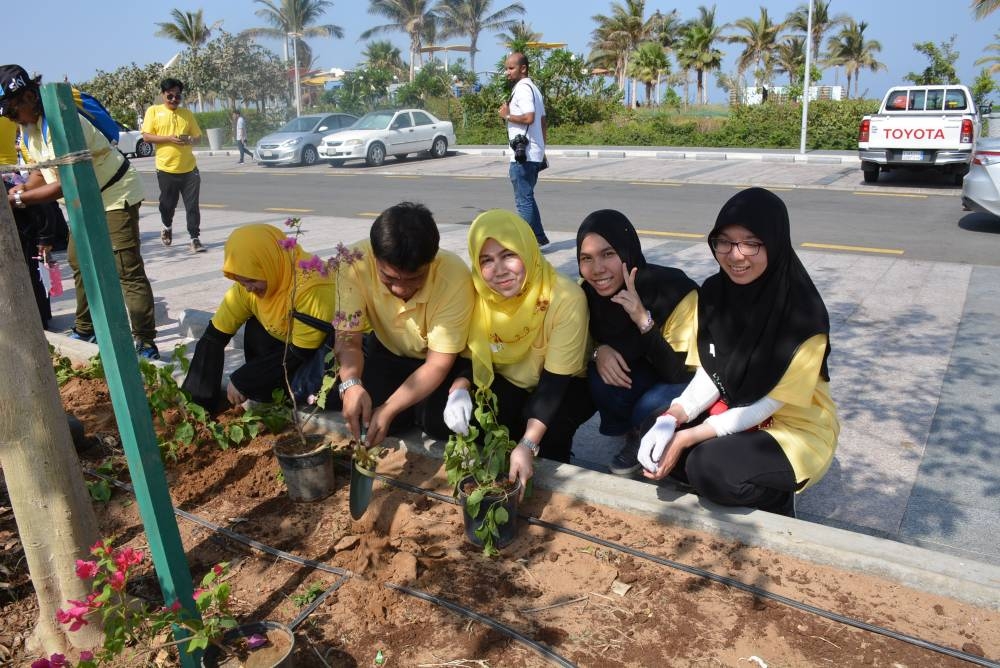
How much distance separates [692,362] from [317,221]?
9.14 meters

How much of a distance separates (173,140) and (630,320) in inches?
268

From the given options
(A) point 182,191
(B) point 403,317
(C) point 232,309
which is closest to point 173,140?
(A) point 182,191

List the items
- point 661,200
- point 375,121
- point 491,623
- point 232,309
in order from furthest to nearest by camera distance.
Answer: point 375,121
point 661,200
point 232,309
point 491,623

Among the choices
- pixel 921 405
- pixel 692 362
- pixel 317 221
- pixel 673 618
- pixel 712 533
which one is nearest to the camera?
pixel 673 618

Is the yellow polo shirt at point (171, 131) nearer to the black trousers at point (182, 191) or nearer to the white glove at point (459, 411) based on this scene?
the black trousers at point (182, 191)

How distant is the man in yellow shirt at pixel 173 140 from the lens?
8352 millimetres

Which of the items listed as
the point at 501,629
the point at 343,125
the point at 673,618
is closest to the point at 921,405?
the point at 673,618

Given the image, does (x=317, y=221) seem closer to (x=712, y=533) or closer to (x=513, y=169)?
(x=513, y=169)

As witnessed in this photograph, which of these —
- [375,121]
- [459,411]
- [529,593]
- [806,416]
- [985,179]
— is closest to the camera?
[529,593]

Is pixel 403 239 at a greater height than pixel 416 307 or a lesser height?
greater

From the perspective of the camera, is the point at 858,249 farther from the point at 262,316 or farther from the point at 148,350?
the point at 148,350

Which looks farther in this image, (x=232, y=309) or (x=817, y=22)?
(x=817, y=22)

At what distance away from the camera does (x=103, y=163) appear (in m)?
4.93

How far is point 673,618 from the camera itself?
2395mm
